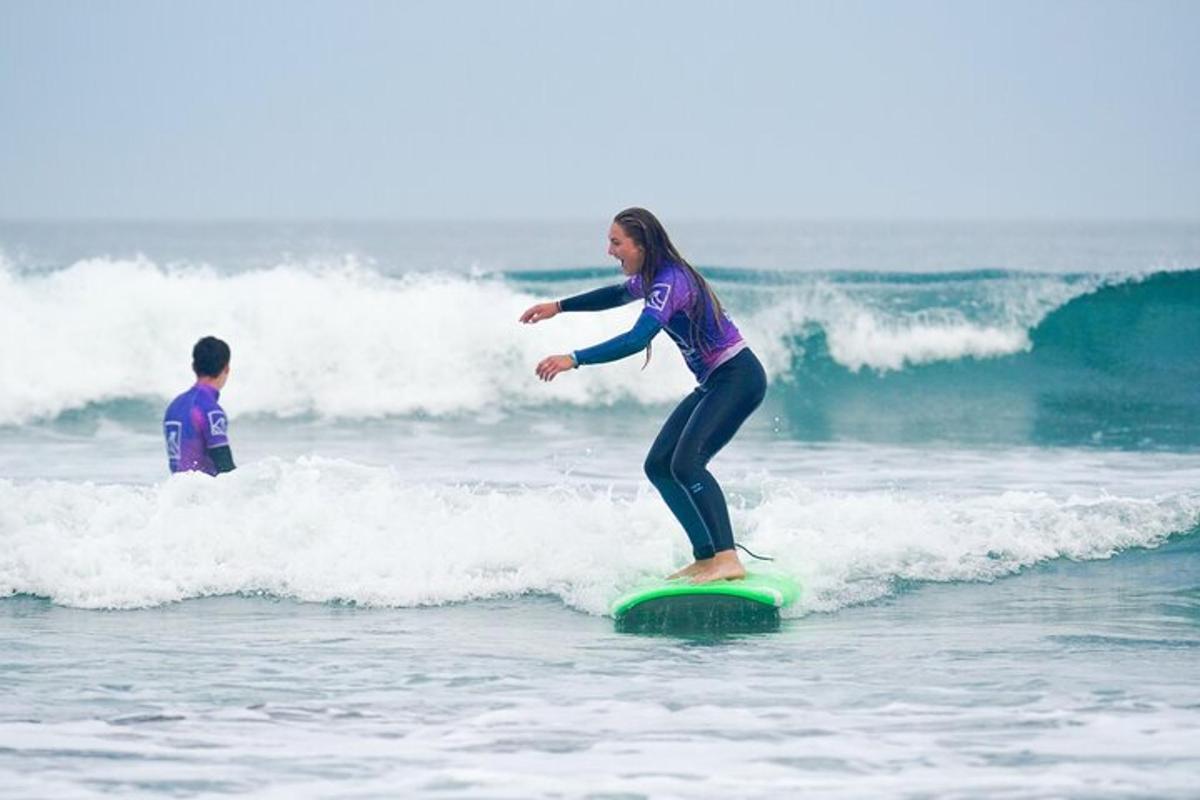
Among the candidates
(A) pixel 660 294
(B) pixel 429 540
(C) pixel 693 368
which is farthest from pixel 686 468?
(B) pixel 429 540

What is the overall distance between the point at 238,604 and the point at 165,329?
12.6m

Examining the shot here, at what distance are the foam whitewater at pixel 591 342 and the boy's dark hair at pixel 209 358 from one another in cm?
865

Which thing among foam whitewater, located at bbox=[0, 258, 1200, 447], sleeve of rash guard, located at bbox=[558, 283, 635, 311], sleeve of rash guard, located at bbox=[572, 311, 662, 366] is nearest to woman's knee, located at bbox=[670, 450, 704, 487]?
sleeve of rash guard, located at bbox=[572, 311, 662, 366]

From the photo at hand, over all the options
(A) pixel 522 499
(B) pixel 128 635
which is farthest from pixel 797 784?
(A) pixel 522 499

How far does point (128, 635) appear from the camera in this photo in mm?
7531

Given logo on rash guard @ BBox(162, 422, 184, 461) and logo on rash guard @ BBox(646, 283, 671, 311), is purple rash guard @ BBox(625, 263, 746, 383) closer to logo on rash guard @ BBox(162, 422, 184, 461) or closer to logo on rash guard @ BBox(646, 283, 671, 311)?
logo on rash guard @ BBox(646, 283, 671, 311)

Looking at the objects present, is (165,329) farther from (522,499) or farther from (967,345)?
(522,499)

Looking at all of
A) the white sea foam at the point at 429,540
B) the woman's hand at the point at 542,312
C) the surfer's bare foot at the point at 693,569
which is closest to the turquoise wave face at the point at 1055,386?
the white sea foam at the point at 429,540

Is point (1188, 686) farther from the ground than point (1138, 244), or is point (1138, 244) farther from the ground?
point (1138, 244)

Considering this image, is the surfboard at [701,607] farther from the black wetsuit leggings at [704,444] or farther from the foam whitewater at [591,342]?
the foam whitewater at [591,342]

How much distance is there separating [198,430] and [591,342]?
12.1 meters

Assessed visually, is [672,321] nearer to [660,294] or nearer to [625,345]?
[660,294]

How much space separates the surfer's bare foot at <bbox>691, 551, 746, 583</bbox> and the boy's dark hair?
8.01ft

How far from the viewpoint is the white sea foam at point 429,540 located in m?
8.48
